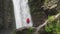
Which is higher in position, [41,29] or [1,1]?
[1,1]

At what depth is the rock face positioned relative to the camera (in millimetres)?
9312

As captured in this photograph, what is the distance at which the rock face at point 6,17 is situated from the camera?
9312mm

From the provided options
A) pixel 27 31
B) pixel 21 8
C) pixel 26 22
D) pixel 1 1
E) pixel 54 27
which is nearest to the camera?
pixel 54 27

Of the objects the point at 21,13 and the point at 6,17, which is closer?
the point at 21,13

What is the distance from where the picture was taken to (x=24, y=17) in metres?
8.45

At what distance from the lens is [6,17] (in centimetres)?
941

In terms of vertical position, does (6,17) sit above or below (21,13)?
below

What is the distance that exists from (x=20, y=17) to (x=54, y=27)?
6.49 feet

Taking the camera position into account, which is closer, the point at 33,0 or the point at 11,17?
the point at 33,0

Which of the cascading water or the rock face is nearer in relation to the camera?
the cascading water

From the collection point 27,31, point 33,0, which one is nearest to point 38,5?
point 33,0

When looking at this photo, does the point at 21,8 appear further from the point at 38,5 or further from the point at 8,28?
the point at 8,28

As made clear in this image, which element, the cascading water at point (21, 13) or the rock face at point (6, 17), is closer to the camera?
the cascading water at point (21, 13)

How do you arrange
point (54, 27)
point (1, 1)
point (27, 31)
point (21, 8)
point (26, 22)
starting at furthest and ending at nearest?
point (1, 1), point (21, 8), point (26, 22), point (27, 31), point (54, 27)
